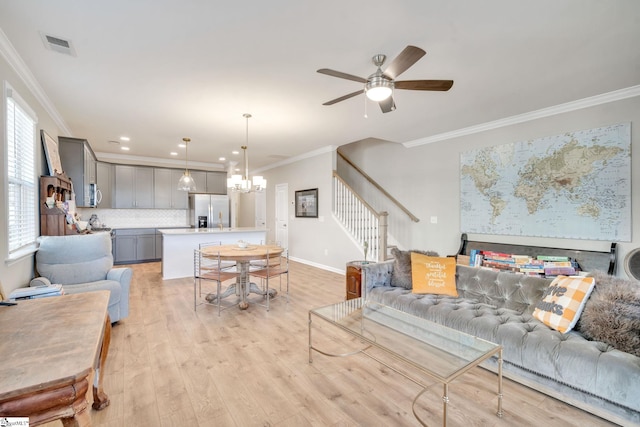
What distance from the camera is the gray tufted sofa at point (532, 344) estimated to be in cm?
161

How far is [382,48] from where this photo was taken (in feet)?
7.94

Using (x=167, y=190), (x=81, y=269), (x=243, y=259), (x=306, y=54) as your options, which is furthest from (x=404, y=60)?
(x=167, y=190)

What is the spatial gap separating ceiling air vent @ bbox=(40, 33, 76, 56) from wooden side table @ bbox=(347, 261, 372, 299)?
3.38 meters

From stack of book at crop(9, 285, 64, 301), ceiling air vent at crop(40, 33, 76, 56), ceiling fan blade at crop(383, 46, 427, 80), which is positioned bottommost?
stack of book at crop(9, 285, 64, 301)

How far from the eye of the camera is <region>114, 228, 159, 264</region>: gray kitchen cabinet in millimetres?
6617

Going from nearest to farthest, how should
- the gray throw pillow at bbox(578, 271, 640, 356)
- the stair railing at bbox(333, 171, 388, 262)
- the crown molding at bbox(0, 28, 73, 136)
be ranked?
the gray throw pillow at bbox(578, 271, 640, 356), the crown molding at bbox(0, 28, 73, 136), the stair railing at bbox(333, 171, 388, 262)

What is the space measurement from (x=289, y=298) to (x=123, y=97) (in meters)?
3.33

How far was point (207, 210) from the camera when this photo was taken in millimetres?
7488

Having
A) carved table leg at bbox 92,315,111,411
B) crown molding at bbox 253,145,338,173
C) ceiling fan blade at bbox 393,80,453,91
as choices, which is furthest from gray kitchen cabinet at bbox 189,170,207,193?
ceiling fan blade at bbox 393,80,453,91

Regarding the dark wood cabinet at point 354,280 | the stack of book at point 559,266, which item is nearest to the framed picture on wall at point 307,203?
the dark wood cabinet at point 354,280

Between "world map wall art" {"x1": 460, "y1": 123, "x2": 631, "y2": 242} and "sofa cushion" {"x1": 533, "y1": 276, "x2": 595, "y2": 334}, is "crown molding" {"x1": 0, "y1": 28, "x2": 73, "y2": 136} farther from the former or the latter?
"world map wall art" {"x1": 460, "y1": 123, "x2": 631, "y2": 242}

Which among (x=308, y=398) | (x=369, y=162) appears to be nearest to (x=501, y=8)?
(x=308, y=398)

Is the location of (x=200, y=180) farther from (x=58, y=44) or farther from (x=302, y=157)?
(x=58, y=44)

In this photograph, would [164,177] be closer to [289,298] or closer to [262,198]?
[262,198]
